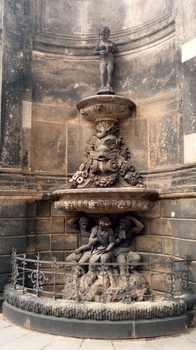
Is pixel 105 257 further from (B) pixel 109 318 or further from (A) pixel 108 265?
(B) pixel 109 318

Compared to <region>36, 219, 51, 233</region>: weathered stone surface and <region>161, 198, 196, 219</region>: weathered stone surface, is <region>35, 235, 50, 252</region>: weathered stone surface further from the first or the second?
<region>161, 198, 196, 219</region>: weathered stone surface

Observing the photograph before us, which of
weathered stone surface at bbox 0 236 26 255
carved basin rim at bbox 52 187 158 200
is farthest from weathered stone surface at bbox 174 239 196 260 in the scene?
weathered stone surface at bbox 0 236 26 255

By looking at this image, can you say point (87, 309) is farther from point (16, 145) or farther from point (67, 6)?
point (67, 6)

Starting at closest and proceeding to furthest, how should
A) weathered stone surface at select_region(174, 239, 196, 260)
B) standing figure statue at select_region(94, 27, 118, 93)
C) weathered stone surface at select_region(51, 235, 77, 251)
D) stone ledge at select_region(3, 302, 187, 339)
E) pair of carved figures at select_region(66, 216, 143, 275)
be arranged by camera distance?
stone ledge at select_region(3, 302, 187, 339) < weathered stone surface at select_region(174, 239, 196, 260) < pair of carved figures at select_region(66, 216, 143, 275) < weathered stone surface at select_region(51, 235, 77, 251) < standing figure statue at select_region(94, 27, 118, 93)

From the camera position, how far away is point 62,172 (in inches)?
309

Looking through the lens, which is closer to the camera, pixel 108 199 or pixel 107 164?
pixel 108 199

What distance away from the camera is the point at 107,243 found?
677 cm

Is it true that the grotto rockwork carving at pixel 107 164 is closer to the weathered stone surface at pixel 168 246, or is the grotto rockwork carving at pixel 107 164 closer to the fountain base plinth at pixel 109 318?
the weathered stone surface at pixel 168 246

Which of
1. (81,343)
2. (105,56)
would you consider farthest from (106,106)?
(81,343)

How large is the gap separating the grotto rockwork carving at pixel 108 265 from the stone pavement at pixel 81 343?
68 centimetres

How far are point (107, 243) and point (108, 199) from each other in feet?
3.09

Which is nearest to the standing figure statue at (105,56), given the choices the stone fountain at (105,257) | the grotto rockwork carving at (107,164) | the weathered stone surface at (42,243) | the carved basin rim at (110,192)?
the stone fountain at (105,257)

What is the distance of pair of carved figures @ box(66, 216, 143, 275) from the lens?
6.61m

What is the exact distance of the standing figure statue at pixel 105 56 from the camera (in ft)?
25.4
